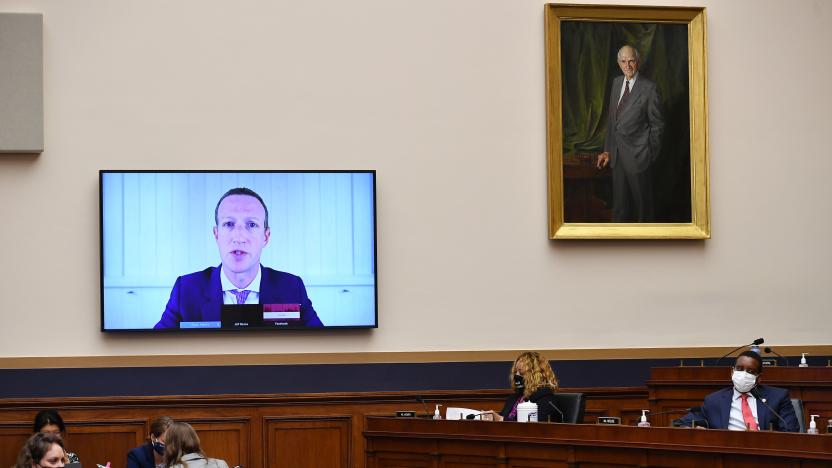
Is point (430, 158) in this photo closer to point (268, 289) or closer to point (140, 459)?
point (268, 289)

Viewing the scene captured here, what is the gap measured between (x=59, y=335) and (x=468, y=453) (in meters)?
3.66

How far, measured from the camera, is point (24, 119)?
9609 millimetres

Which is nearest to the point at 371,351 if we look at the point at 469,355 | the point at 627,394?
the point at 469,355

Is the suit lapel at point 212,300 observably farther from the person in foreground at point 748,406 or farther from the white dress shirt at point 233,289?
the person in foreground at point 748,406

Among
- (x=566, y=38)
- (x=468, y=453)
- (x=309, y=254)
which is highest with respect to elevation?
(x=566, y=38)

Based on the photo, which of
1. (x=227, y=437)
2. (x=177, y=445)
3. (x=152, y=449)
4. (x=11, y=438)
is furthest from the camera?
(x=227, y=437)

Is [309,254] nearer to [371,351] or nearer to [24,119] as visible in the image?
[371,351]

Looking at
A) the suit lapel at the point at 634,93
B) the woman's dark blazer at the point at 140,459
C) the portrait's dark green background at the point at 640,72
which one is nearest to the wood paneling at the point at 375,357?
the portrait's dark green background at the point at 640,72

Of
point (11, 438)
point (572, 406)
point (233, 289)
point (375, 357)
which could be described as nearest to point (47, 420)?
point (11, 438)

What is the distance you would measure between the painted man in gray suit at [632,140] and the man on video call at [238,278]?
2.79 metres

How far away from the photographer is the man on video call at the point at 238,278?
9.66 metres

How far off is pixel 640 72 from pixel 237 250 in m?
3.72

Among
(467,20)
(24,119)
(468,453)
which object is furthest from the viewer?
(467,20)

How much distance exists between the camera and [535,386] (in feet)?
27.1
